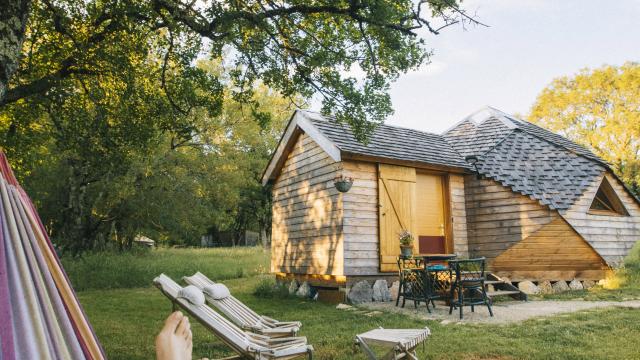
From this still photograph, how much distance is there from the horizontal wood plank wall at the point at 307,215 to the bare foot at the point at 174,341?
270 inches

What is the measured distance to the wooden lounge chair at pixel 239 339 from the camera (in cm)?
351

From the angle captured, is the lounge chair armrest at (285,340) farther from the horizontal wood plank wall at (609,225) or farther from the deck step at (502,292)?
the horizontal wood plank wall at (609,225)

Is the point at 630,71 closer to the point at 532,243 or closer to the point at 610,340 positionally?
the point at 532,243

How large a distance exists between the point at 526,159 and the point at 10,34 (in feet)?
38.5

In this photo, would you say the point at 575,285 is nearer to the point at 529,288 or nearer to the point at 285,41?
the point at 529,288

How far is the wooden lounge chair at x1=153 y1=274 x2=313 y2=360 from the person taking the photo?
351 cm

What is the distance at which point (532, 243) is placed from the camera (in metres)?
10.4

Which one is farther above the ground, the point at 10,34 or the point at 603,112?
the point at 603,112

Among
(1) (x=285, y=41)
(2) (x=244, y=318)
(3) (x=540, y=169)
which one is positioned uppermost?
(1) (x=285, y=41)

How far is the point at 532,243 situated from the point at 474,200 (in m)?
1.74

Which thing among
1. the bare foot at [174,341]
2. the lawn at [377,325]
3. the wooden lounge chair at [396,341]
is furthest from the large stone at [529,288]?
the bare foot at [174,341]

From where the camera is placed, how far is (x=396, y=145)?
→ 35.9ft

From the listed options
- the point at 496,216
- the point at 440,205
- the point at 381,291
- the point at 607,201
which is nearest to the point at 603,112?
the point at 607,201

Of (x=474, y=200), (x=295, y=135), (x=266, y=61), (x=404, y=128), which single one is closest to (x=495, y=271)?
(x=474, y=200)
